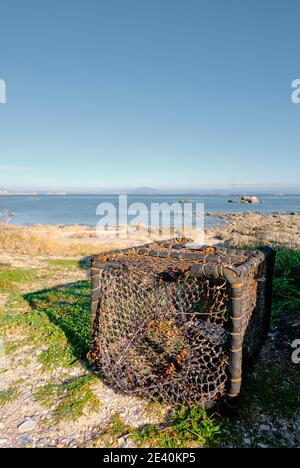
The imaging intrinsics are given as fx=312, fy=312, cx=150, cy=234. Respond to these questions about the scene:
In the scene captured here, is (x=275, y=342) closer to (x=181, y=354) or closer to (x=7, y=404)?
(x=181, y=354)

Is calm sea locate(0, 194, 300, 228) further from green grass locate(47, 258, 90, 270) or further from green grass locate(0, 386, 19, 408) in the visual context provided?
green grass locate(0, 386, 19, 408)

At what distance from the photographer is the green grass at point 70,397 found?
319 cm

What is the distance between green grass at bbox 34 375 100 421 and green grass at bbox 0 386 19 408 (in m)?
0.23

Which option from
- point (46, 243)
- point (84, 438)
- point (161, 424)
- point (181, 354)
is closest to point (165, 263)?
point (181, 354)

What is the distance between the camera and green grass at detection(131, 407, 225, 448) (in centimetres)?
278

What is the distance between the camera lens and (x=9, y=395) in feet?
11.5

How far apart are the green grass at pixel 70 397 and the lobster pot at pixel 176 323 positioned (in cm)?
27

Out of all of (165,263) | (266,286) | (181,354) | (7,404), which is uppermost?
(165,263)

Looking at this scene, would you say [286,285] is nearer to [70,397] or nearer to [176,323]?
[176,323]

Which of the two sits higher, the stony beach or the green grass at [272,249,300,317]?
the green grass at [272,249,300,317]

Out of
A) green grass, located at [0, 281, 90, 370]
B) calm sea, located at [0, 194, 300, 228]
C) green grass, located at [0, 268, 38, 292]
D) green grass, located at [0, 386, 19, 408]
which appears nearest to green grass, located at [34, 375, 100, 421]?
green grass, located at [0, 386, 19, 408]

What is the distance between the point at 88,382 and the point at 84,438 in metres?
0.79

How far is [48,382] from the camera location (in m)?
3.77

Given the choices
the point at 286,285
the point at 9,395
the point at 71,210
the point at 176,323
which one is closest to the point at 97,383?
the point at 9,395
